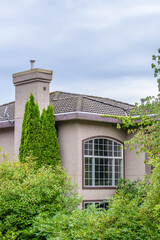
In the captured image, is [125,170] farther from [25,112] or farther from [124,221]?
[124,221]

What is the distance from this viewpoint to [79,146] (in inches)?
665

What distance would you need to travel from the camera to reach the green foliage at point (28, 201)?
1069 centimetres

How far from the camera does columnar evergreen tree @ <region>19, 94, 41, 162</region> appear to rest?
16547 mm

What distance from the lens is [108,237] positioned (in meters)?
8.79

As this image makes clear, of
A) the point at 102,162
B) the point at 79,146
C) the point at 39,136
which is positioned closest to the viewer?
the point at 39,136

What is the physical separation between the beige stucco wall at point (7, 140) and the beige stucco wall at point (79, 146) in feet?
9.83

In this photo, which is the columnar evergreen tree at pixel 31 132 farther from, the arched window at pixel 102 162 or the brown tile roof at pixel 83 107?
the arched window at pixel 102 162

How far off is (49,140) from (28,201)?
6.05 m

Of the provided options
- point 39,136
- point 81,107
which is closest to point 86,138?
point 81,107

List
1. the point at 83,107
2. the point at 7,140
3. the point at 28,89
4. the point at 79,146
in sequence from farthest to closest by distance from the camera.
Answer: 1. the point at 7,140
2. the point at 28,89
3. the point at 83,107
4. the point at 79,146

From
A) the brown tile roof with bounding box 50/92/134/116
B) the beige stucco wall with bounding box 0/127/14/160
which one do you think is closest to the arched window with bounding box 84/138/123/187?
the brown tile roof with bounding box 50/92/134/116

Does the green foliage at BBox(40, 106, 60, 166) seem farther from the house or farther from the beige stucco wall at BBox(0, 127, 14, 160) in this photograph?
the beige stucco wall at BBox(0, 127, 14, 160)

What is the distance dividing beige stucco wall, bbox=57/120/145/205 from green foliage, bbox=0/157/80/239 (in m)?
4.88

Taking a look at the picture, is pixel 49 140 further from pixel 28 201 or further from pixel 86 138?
pixel 28 201
